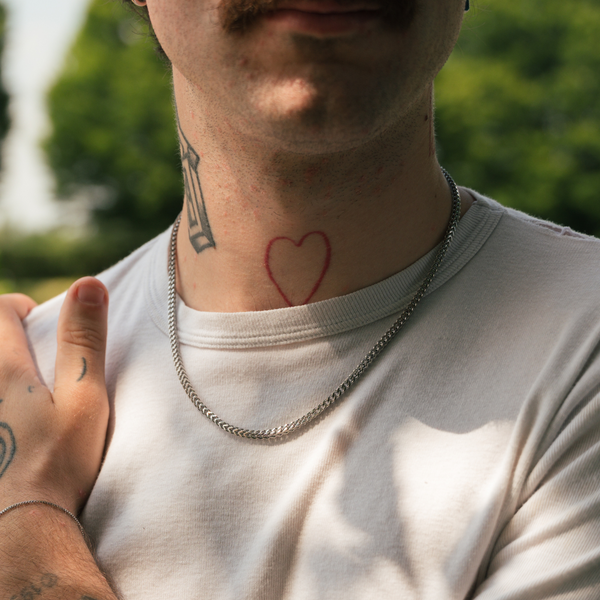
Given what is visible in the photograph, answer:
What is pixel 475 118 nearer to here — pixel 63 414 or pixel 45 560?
pixel 63 414

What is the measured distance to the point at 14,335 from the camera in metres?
1.83

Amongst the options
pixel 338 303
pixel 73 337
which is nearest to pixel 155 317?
pixel 73 337

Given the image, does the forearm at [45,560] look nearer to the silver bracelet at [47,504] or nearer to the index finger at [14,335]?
the silver bracelet at [47,504]

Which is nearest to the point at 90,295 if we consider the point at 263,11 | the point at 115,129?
the point at 263,11

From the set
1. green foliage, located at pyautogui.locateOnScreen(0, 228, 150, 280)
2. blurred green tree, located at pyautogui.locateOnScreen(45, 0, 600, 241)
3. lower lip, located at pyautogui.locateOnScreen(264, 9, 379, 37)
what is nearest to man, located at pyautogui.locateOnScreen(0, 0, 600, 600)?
lower lip, located at pyautogui.locateOnScreen(264, 9, 379, 37)

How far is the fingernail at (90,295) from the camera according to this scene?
5.59ft

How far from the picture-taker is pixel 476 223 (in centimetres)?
158

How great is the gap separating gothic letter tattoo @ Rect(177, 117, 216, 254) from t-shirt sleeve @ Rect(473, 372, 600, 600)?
946mm

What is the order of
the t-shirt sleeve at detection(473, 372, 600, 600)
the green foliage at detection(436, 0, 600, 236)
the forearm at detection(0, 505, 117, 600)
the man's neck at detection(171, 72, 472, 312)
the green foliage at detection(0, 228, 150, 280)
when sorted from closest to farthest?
the t-shirt sleeve at detection(473, 372, 600, 600)
the forearm at detection(0, 505, 117, 600)
the man's neck at detection(171, 72, 472, 312)
the green foliage at detection(0, 228, 150, 280)
the green foliage at detection(436, 0, 600, 236)

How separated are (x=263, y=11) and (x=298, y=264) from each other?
1.86 feet

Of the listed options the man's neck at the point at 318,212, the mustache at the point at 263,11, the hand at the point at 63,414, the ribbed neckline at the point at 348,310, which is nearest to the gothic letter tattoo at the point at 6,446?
the hand at the point at 63,414

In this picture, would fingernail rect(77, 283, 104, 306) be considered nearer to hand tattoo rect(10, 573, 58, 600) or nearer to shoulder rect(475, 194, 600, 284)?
hand tattoo rect(10, 573, 58, 600)

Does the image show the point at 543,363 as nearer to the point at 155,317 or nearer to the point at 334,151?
the point at 334,151

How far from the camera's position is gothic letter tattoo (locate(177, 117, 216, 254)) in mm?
1717
